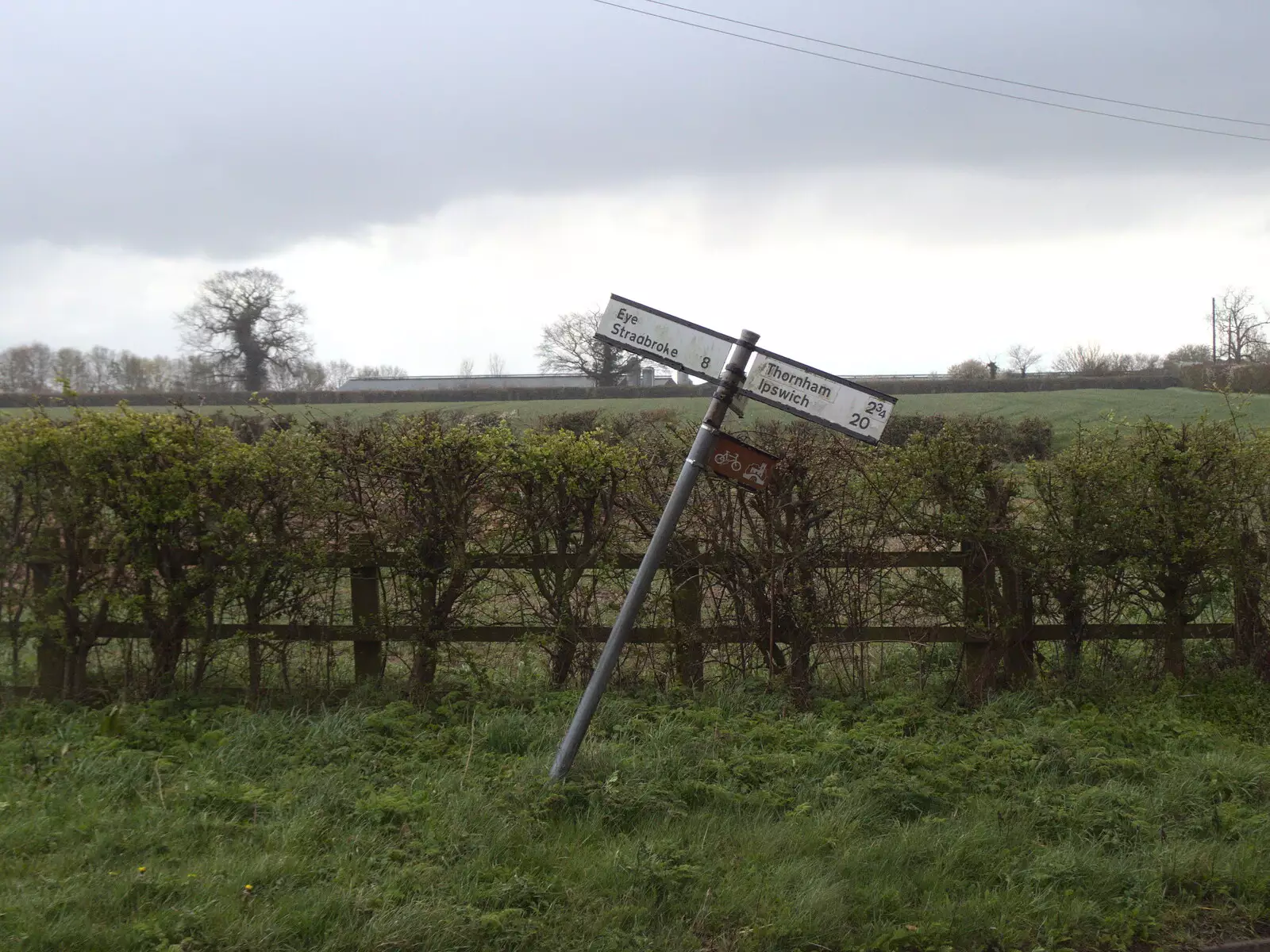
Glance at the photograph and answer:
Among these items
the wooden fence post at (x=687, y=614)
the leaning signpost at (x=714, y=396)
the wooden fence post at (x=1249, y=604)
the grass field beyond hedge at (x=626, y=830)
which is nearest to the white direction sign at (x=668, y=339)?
the leaning signpost at (x=714, y=396)

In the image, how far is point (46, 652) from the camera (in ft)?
20.6

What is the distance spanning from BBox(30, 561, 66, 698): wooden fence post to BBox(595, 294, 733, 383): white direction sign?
13.6 ft

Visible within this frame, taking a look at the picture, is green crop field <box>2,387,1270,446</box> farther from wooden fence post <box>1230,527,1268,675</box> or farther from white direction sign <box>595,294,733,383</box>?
white direction sign <box>595,294,733,383</box>

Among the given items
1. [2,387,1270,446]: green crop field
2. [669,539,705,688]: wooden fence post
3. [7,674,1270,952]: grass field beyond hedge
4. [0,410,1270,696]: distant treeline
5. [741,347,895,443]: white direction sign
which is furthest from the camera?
[2,387,1270,446]: green crop field

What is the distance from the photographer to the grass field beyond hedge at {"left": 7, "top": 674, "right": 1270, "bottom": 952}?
12.0 ft

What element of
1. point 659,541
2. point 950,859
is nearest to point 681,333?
point 659,541

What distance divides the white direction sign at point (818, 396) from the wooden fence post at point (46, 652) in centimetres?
474

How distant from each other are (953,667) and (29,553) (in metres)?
6.31

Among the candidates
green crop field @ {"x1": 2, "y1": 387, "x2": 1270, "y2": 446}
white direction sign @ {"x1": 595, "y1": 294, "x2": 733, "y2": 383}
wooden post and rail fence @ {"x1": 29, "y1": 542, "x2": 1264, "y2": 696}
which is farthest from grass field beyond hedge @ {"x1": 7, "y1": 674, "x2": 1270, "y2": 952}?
green crop field @ {"x1": 2, "y1": 387, "x2": 1270, "y2": 446}

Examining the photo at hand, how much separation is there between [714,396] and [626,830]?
2.07 m

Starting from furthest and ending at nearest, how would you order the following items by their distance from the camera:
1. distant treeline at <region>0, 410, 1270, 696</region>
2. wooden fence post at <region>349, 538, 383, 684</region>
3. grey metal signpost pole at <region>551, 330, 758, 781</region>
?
wooden fence post at <region>349, 538, 383, 684</region> → distant treeline at <region>0, 410, 1270, 696</region> → grey metal signpost pole at <region>551, 330, 758, 781</region>

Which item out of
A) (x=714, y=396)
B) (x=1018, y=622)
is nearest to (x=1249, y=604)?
(x=1018, y=622)

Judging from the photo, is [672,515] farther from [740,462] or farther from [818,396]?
[818,396]

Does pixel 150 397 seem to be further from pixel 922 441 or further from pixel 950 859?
pixel 950 859
